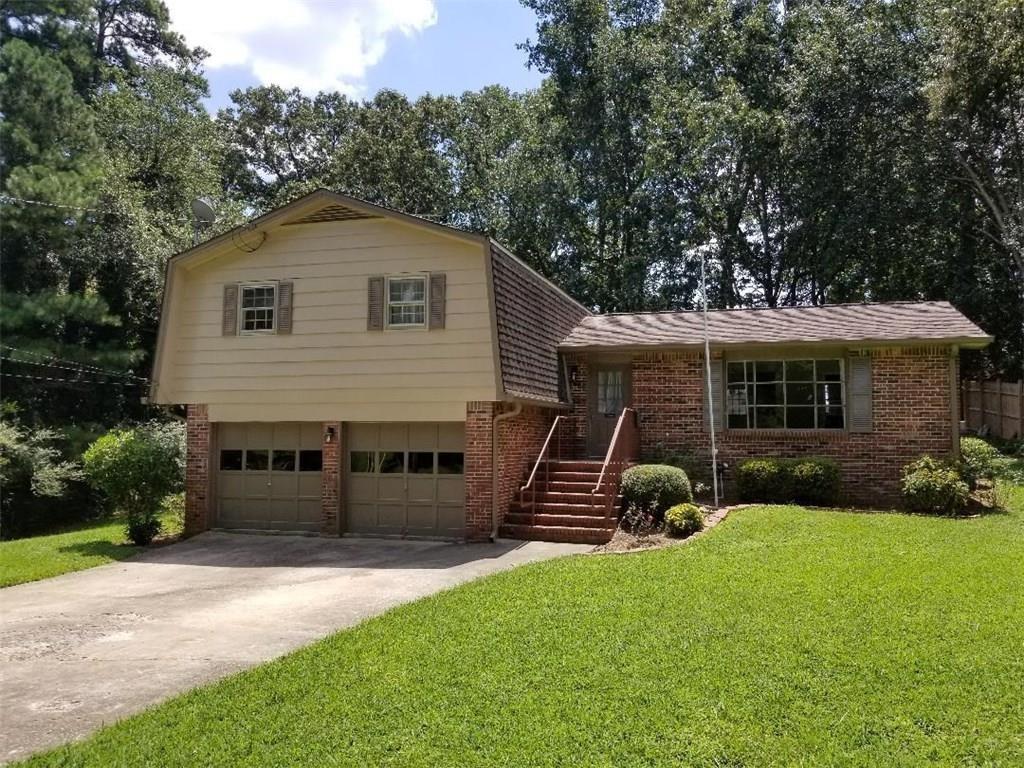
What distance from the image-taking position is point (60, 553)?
12.7 m

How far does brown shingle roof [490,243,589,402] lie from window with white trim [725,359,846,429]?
370 centimetres

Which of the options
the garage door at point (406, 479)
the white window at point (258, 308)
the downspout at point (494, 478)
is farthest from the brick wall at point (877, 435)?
the white window at point (258, 308)

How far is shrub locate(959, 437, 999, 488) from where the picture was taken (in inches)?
544

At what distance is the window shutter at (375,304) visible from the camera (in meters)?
13.5

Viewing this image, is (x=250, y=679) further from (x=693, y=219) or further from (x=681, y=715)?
(x=693, y=219)

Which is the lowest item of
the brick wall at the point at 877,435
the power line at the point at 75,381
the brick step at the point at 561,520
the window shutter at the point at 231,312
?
the brick step at the point at 561,520

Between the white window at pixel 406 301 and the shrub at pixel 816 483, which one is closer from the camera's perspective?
the white window at pixel 406 301

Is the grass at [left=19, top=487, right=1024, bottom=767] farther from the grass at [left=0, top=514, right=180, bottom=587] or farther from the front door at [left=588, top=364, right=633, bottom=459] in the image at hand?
the front door at [left=588, top=364, right=633, bottom=459]

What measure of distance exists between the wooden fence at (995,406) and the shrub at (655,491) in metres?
14.4

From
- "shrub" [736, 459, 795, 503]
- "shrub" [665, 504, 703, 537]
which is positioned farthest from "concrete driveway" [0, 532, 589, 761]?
"shrub" [736, 459, 795, 503]

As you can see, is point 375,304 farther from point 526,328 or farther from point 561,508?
point 561,508

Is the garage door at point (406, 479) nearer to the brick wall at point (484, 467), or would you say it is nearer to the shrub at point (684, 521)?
the brick wall at point (484, 467)

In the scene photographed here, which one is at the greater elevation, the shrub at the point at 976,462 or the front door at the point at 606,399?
the front door at the point at 606,399

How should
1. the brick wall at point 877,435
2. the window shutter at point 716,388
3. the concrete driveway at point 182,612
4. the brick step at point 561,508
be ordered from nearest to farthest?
the concrete driveway at point 182,612 < the brick step at point 561,508 < the brick wall at point 877,435 < the window shutter at point 716,388
